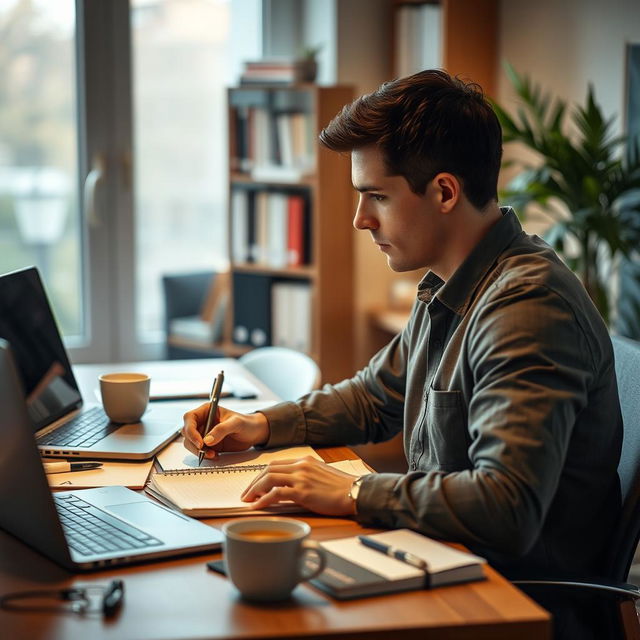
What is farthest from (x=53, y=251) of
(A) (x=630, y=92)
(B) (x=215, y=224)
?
(A) (x=630, y=92)

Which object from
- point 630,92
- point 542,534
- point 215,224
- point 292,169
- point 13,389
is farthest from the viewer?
point 215,224

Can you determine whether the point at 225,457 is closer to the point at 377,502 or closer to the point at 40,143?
the point at 377,502

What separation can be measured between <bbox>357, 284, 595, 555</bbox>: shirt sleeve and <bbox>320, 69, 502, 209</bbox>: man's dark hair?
249mm

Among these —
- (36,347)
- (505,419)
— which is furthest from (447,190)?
(36,347)

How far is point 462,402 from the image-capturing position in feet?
4.85

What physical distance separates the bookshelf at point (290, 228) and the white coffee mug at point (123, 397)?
6.17 ft

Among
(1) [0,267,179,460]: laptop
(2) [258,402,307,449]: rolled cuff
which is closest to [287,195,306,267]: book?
(1) [0,267,179,460]: laptop

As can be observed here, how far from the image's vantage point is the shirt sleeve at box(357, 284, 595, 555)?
1.25 meters

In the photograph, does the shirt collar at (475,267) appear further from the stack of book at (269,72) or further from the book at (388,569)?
the stack of book at (269,72)

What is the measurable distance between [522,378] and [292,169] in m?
2.55

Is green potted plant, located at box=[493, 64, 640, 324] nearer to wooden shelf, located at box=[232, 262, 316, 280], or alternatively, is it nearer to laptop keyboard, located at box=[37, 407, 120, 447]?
wooden shelf, located at box=[232, 262, 316, 280]

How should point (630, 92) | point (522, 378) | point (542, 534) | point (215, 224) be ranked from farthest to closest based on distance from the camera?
point (215, 224) < point (630, 92) < point (542, 534) < point (522, 378)

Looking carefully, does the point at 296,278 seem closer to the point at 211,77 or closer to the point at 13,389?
the point at 211,77

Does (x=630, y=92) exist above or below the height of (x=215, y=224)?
above
